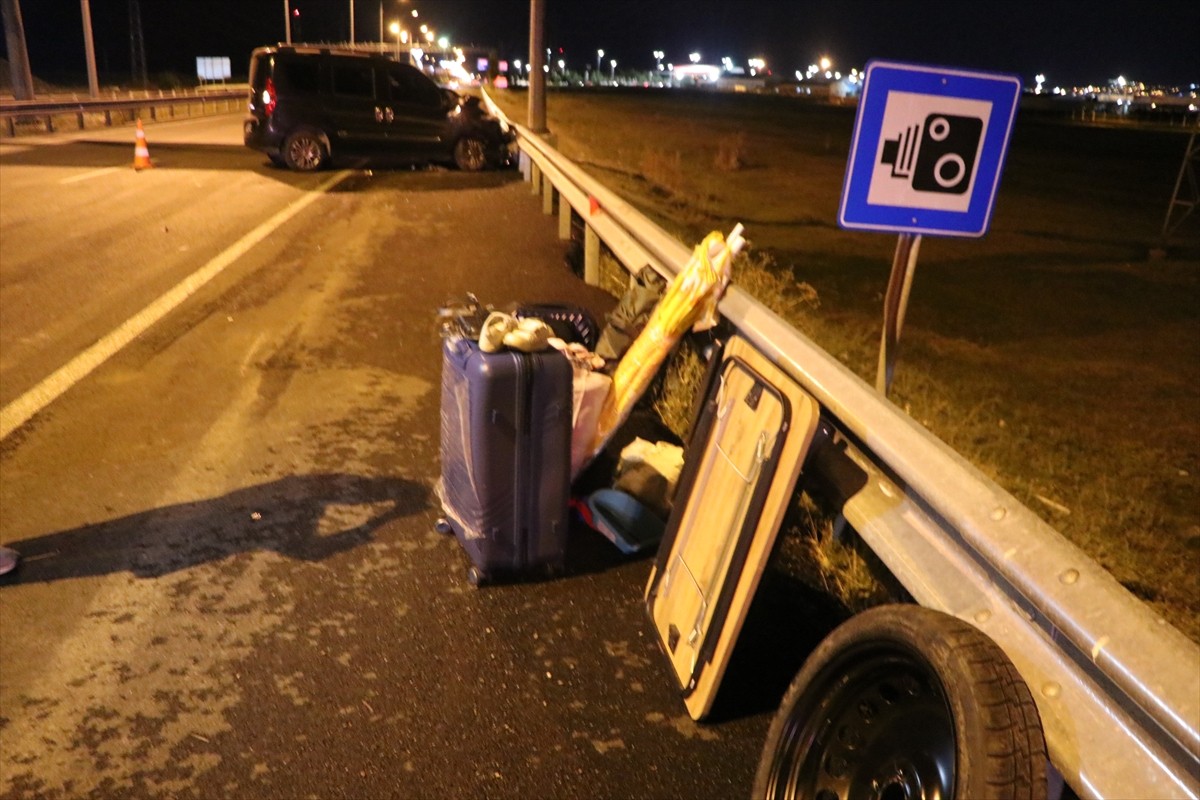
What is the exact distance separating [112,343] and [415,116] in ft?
41.1

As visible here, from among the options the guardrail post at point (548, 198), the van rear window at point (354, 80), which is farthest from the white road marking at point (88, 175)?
the guardrail post at point (548, 198)

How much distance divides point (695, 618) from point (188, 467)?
114 inches

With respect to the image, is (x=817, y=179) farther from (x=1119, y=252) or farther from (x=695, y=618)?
(x=695, y=618)

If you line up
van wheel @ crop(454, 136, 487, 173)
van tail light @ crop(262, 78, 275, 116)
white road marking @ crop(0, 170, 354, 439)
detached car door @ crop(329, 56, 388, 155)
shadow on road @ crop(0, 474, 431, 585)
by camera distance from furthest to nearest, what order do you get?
van wheel @ crop(454, 136, 487, 173), detached car door @ crop(329, 56, 388, 155), van tail light @ crop(262, 78, 275, 116), white road marking @ crop(0, 170, 354, 439), shadow on road @ crop(0, 474, 431, 585)

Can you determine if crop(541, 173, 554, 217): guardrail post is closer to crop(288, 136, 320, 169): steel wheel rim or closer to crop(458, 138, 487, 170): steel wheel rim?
crop(458, 138, 487, 170): steel wheel rim

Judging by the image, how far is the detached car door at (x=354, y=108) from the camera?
58.9ft

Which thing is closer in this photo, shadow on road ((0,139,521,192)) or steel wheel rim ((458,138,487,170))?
shadow on road ((0,139,521,192))

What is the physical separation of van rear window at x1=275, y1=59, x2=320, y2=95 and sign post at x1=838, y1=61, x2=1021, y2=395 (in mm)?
15765

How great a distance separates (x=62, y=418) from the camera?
5.50 m

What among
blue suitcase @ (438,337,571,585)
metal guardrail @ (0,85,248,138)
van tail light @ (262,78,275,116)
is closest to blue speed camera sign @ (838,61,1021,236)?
blue suitcase @ (438,337,571,585)

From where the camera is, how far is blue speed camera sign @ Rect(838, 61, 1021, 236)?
12.0 feet

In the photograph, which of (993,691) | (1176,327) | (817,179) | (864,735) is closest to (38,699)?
(864,735)

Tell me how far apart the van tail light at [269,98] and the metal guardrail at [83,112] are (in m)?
10.4

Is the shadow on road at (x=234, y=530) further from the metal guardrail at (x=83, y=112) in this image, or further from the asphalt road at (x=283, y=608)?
the metal guardrail at (x=83, y=112)
